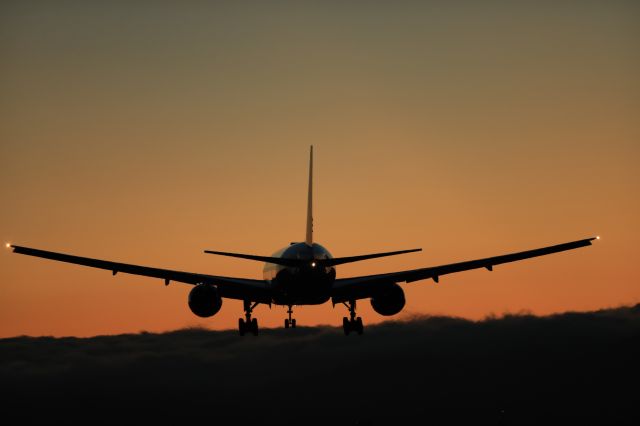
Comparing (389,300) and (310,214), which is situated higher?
(310,214)

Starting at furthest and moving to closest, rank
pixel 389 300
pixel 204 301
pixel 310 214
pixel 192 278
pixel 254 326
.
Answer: pixel 310 214 → pixel 254 326 → pixel 389 300 → pixel 192 278 → pixel 204 301

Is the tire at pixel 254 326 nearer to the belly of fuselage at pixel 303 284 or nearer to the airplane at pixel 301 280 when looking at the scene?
the airplane at pixel 301 280

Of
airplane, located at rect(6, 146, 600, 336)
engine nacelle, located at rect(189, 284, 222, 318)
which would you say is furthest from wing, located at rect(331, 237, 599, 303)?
engine nacelle, located at rect(189, 284, 222, 318)

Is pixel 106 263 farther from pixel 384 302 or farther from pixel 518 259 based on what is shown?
pixel 518 259

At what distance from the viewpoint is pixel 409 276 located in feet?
228

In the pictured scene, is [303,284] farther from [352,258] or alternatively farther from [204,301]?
[204,301]

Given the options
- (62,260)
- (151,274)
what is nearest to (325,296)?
(151,274)

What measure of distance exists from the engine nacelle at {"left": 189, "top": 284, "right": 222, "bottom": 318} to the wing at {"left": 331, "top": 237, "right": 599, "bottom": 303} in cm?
826

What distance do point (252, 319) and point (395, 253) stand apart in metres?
18.8

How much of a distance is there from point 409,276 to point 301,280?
11.6 metres

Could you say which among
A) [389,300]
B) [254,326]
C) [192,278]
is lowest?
[254,326]

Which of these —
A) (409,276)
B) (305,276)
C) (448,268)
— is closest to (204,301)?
(305,276)

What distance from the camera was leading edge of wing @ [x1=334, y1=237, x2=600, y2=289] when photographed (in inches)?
2596

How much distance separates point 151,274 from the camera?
66.6 metres
